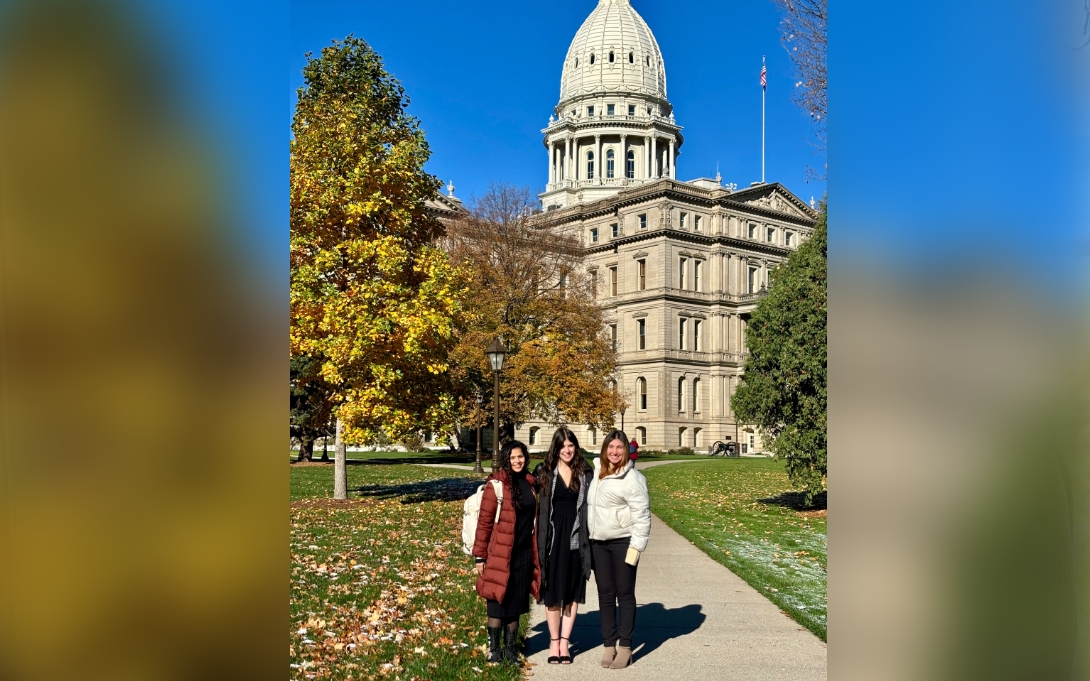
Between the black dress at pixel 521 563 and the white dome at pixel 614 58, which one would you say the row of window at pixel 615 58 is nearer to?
the white dome at pixel 614 58

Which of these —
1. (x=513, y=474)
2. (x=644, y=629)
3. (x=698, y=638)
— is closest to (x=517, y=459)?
(x=513, y=474)

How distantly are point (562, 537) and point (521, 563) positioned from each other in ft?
1.36

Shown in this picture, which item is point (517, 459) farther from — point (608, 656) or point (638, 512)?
point (608, 656)

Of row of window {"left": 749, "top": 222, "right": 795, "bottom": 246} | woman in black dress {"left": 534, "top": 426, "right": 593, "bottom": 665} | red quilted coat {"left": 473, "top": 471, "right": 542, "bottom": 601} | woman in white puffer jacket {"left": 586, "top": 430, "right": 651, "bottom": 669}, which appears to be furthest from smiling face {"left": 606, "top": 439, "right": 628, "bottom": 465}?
row of window {"left": 749, "top": 222, "right": 795, "bottom": 246}

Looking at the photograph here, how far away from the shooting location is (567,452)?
28.5 ft

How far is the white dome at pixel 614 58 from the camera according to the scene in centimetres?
10994

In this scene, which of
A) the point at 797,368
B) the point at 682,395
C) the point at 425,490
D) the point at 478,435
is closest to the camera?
the point at 797,368

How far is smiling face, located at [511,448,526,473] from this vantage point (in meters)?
8.54

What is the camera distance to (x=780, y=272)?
2344 centimetres

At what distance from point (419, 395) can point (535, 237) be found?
23.9m

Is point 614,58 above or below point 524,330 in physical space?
above

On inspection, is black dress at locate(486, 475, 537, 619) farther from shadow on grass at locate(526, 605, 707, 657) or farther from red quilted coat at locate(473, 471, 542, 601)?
shadow on grass at locate(526, 605, 707, 657)

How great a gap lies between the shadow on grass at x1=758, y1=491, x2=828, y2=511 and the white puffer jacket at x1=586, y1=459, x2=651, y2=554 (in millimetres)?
15830
